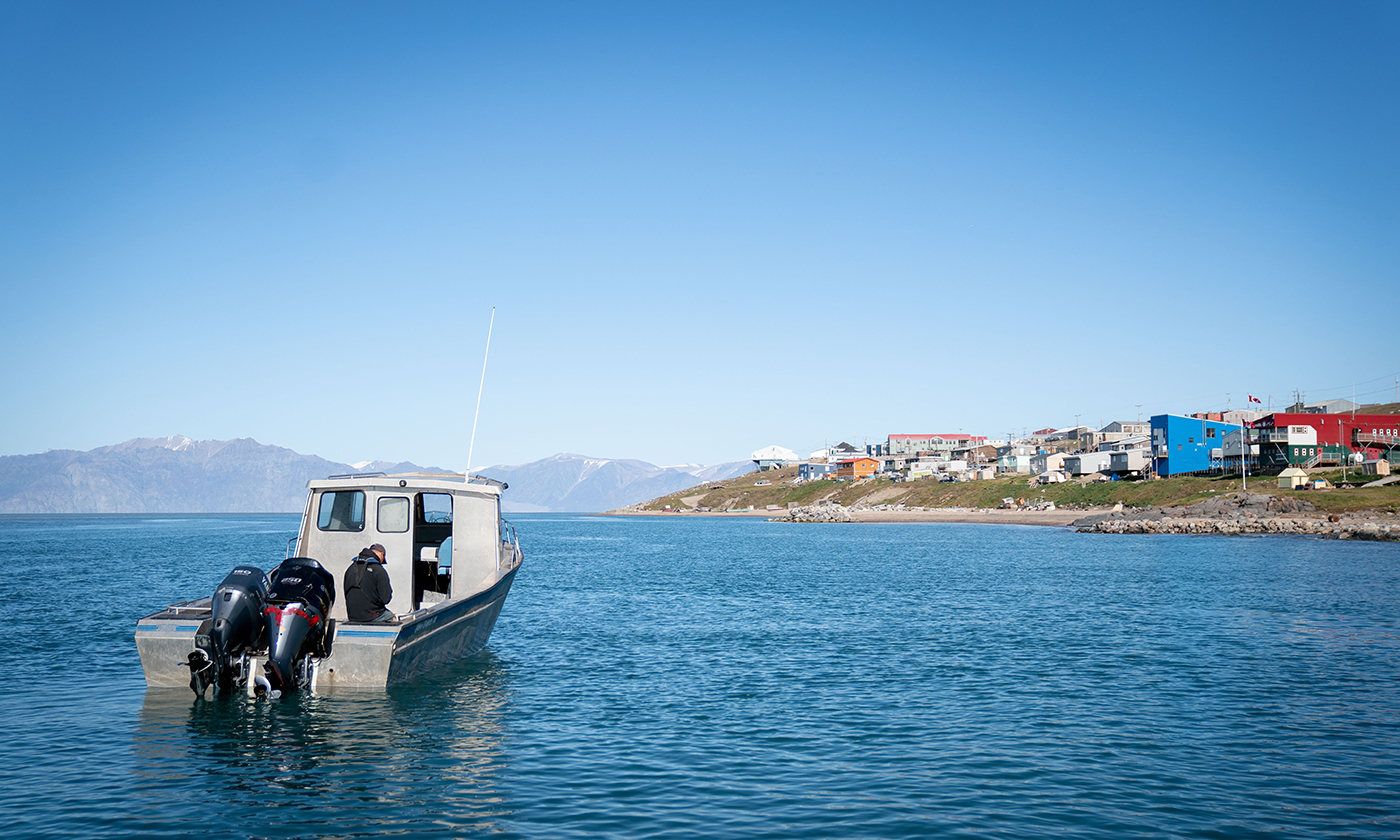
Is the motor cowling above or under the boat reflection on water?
above

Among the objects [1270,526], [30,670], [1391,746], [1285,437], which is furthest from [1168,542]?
[30,670]

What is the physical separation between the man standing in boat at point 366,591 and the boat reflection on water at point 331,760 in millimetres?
1528

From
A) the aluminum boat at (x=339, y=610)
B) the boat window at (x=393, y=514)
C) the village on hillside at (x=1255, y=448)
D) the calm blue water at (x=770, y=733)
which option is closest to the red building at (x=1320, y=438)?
the village on hillside at (x=1255, y=448)

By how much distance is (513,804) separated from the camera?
11.9 m

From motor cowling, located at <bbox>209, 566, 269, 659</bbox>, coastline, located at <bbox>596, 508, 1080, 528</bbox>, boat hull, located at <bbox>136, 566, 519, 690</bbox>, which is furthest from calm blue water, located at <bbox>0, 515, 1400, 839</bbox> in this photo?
coastline, located at <bbox>596, 508, 1080, 528</bbox>

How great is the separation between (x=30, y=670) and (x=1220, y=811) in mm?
24972

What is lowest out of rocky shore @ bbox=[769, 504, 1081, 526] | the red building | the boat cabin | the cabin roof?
rocky shore @ bbox=[769, 504, 1081, 526]

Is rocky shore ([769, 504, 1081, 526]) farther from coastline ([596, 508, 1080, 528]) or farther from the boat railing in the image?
the boat railing

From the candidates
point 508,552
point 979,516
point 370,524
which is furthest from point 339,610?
point 979,516

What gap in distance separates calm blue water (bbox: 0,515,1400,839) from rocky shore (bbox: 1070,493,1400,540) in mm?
46854

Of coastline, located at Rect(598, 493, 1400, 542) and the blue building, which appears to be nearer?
coastline, located at Rect(598, 493, 1400, 542)

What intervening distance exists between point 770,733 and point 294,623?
28.4ft

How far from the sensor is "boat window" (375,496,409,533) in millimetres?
20641

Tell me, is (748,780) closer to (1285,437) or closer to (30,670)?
(30,670)
